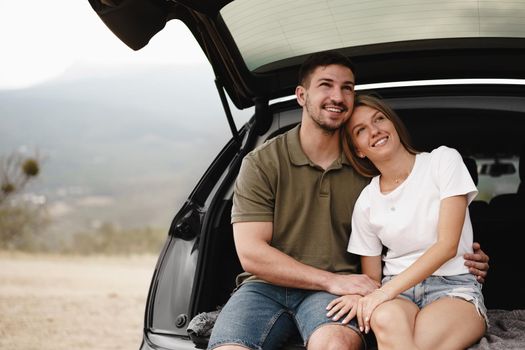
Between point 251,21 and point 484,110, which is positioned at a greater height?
point 251,21

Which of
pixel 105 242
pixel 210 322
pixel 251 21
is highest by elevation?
pixel 251 21

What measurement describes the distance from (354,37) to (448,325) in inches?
45.2

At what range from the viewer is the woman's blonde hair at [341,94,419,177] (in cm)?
237

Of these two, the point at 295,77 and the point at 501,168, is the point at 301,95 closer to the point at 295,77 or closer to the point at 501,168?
the point at 295,77

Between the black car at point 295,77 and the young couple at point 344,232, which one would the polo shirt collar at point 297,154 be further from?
the black car at point 295,77

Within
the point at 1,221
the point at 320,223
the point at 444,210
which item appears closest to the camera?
the point at 444,210

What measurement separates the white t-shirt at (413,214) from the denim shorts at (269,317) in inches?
10.4

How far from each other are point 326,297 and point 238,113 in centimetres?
87

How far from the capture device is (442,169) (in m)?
2.22

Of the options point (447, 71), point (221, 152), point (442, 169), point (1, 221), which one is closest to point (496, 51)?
point (447, 71)

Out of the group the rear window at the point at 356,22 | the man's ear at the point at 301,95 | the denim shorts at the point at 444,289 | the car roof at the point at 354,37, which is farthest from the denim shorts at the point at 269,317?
the rear window at the point at 356,22

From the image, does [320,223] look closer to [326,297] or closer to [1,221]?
[326,297]

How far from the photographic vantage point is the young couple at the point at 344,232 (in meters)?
2.08

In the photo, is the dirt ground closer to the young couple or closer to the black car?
the black car
